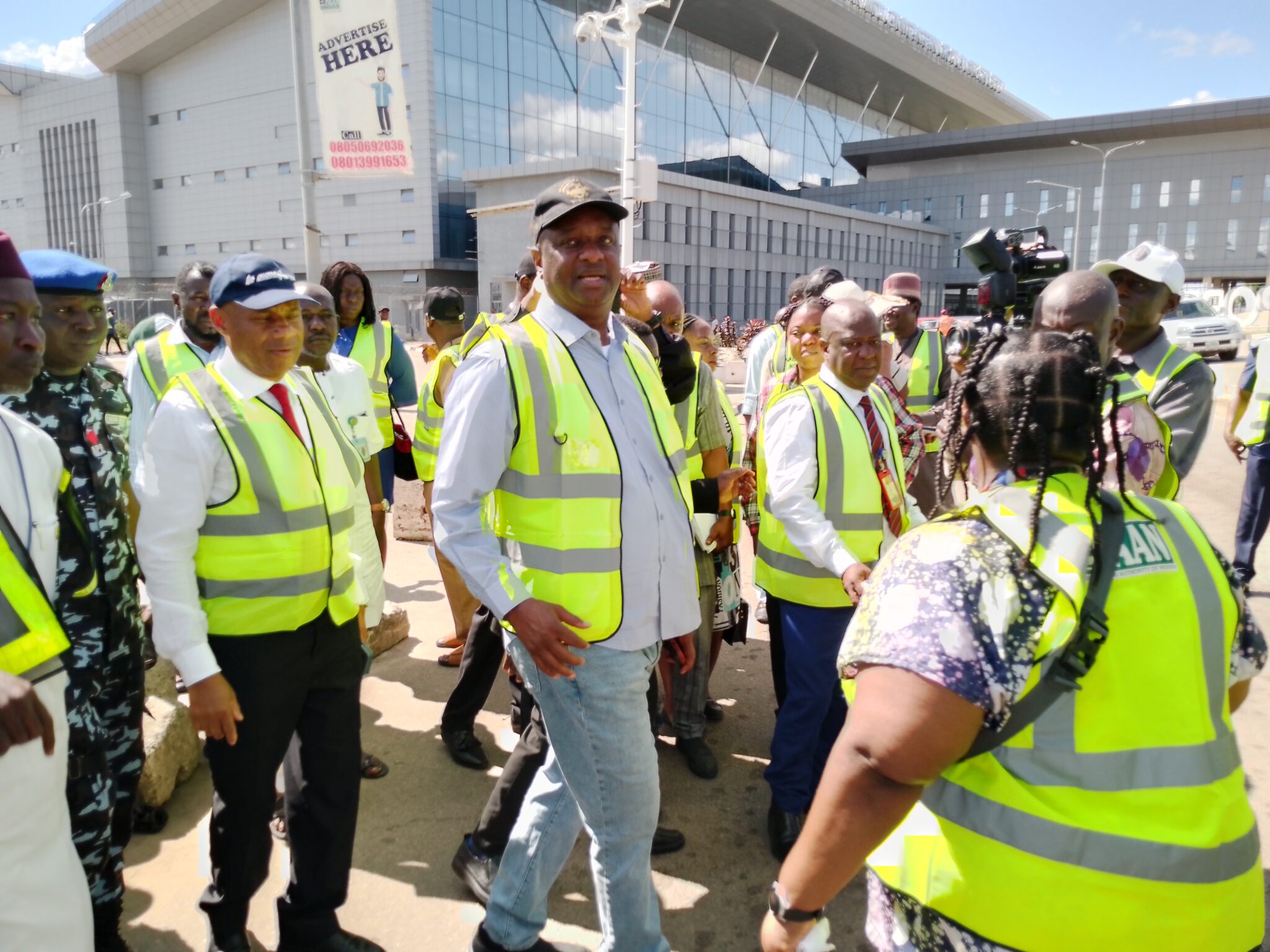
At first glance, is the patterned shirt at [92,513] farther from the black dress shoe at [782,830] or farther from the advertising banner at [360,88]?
the advertising banner at [360,88]

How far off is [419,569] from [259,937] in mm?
3812

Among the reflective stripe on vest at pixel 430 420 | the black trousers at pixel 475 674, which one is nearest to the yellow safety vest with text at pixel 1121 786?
the black trousers at pixel 475 674

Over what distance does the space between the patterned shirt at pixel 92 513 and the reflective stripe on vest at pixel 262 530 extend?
347 millimetres

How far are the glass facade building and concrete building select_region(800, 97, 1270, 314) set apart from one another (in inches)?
238

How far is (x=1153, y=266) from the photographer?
3.14m

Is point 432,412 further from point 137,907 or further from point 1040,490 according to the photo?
point 1040,490

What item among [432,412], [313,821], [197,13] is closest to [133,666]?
[313,821]

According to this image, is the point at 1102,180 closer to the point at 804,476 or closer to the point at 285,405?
the point at 804,476

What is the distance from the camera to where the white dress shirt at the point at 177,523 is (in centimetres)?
210

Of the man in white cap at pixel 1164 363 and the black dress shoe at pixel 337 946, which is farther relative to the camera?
the man in white cap at pixel 1164 363

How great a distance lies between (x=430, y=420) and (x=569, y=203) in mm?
2548

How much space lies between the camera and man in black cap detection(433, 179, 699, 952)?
6.75 ft

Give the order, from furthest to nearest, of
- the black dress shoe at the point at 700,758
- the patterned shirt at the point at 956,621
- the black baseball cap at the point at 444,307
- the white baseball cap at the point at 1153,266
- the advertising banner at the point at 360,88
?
the advertising banner at the point at 360,88
the black baseball cap at the point at 444,307
the black dress shoe at the point at 700,758
the white baseball cap at the point at 1153,266
the patterned shirt at the point at 956,621

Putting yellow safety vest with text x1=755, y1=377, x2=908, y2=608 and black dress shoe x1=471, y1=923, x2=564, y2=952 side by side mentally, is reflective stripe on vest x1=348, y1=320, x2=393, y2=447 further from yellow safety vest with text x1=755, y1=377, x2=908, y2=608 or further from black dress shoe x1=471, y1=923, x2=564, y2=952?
black dress shoe x1=471, y1=923, x2=564, y2=952
